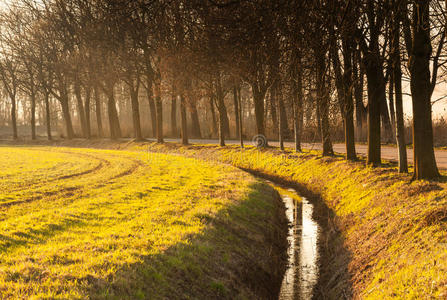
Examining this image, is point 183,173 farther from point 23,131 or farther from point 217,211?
point 23,131

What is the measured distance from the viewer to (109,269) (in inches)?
258

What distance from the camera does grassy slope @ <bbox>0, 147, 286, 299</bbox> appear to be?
629 cm

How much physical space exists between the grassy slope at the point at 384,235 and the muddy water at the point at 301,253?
36 cm

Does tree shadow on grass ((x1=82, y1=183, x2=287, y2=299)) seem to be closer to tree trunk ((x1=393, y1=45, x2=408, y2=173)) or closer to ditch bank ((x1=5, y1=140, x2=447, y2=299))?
ditch bank ((x1=5, y1=140, x2=447, y2=299))

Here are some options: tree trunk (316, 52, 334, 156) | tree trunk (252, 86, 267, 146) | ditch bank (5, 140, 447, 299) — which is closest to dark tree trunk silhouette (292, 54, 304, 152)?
tree trunk (316, 52, 334, 156)

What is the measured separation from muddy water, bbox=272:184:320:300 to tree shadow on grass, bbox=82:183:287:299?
0.22 m

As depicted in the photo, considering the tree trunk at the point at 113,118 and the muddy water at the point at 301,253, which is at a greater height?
the tree trunk at the point at 113,118

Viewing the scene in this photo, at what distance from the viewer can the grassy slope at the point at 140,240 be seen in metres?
6.29

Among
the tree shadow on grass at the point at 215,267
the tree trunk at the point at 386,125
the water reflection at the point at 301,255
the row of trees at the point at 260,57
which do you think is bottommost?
the water reflection at the point at 301,255

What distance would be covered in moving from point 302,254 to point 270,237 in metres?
1.03

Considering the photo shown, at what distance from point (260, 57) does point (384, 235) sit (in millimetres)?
9370

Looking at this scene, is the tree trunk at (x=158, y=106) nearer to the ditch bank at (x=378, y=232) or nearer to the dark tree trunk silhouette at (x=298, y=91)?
the ditch bank at (x=378, y=232)

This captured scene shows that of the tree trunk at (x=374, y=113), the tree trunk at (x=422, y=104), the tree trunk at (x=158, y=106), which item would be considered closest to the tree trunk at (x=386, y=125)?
the tree trunk at (x=374, y=113)

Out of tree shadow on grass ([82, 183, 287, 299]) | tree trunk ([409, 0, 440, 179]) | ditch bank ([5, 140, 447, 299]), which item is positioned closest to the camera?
tree shadow on grass ([82, 183, 287, 299])
